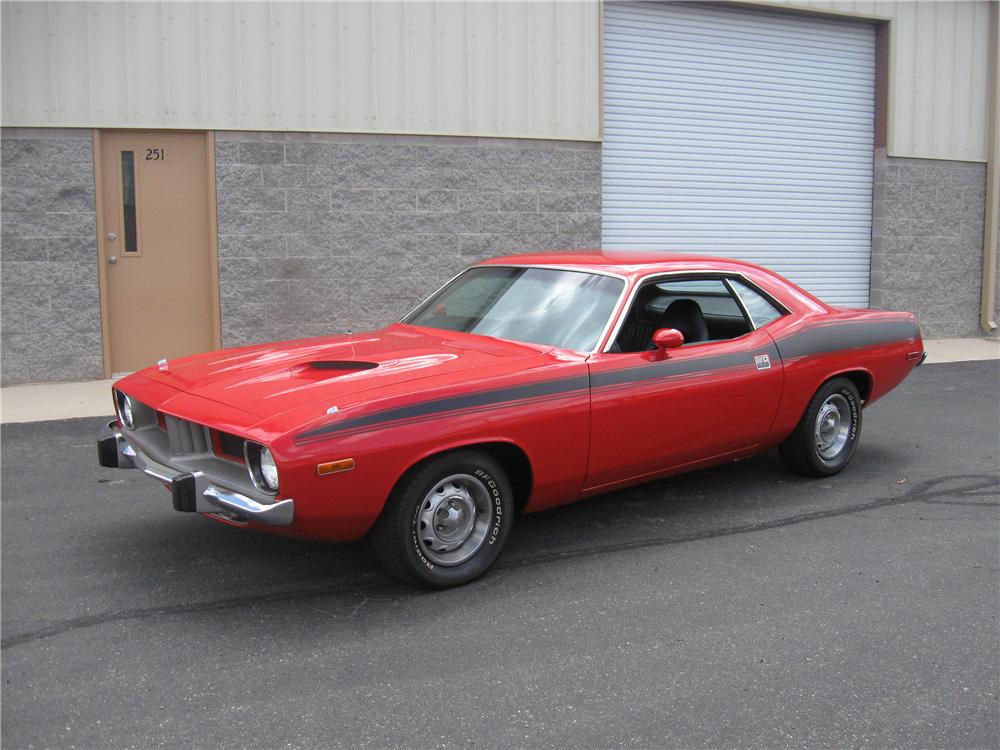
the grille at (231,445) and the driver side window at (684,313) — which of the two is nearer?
the grille at (231,445)

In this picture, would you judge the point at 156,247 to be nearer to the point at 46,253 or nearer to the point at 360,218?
the point at 46,253

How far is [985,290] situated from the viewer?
13961mm

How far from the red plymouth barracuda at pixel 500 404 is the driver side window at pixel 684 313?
0.04 ft

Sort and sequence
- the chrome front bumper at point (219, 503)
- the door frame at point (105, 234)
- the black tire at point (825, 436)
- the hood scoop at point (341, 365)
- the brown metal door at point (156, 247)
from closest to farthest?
the chrome front bumper at point (219, 503)
the hood scoop at point (341, 365)
the black tire at point (825, 436)
the door frame at point (105, 234)
the brown metal door at point (156, 247)

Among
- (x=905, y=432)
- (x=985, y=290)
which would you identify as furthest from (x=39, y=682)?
(x=985, y=290)

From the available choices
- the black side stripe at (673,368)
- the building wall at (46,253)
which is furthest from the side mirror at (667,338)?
the building wall at (46,253)

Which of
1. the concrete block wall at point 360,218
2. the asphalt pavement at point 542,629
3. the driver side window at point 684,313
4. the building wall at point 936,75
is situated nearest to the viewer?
the asphalt pavement at point 542,629

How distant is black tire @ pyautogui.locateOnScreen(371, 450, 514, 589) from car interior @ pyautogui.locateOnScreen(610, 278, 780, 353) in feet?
3.39

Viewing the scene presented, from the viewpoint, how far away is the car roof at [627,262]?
17.6 ft

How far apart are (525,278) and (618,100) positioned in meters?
6.72

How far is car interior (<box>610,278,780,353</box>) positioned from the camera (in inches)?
203

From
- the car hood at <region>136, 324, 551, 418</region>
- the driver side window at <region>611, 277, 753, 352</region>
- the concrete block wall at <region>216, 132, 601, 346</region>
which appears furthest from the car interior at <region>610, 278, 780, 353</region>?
the concrete block wall at <region>216, 132, 601, 346</region>

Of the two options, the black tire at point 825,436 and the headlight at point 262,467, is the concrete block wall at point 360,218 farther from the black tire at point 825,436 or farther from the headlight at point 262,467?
the headlight at point 262,467

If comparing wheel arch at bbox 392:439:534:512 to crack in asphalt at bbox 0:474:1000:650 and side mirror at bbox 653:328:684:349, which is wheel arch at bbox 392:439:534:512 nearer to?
crack in asphalt at bbox 0:474:1000:650
